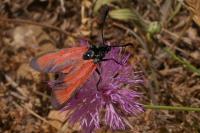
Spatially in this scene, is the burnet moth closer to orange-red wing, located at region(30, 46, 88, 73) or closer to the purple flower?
orange-red wing, located at region(30, 46, 88, 73)

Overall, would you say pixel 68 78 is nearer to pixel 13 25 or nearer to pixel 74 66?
pixel 74 66

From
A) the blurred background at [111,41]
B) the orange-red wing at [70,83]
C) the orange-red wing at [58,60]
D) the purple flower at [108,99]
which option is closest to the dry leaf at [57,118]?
the blurred background at [111,41]

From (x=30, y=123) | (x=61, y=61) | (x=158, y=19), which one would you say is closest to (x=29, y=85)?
(x=30, y=123)

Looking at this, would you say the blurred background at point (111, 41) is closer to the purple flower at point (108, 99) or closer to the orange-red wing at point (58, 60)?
the purple flower at point (108, 99)

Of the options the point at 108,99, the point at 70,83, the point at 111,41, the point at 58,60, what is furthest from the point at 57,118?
the point at 70,83

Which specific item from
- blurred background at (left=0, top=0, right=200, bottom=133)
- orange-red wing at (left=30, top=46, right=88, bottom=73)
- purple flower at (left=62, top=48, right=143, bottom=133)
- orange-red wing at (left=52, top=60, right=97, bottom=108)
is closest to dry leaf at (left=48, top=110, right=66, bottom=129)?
blurred background at (left=0, top=0, right=200, bottom=133)
